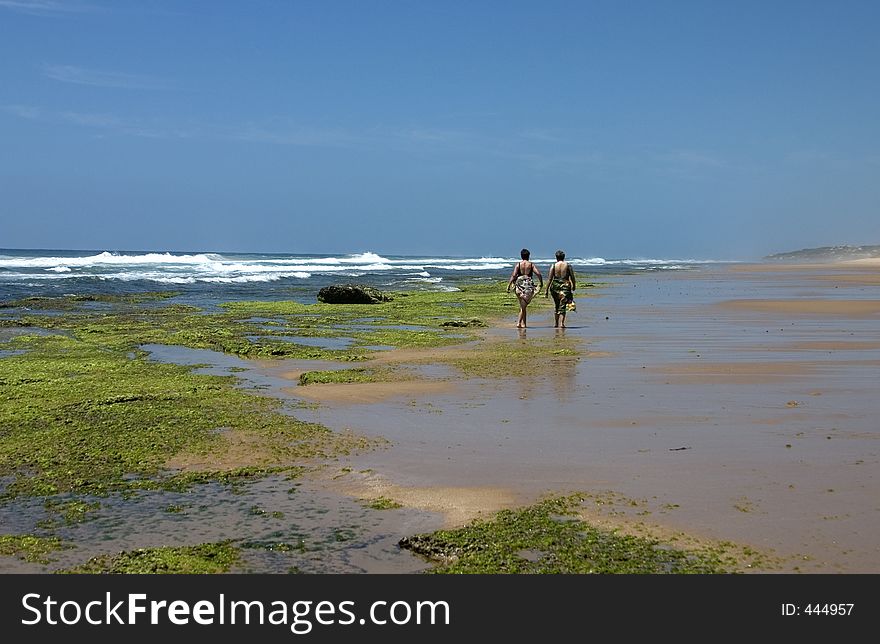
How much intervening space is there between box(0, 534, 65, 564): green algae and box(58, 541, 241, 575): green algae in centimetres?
29

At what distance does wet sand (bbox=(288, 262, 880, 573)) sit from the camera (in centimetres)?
541

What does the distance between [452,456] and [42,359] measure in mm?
8948

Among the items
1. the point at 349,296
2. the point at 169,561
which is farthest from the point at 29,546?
the point at 349,296

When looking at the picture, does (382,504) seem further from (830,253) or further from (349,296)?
(830,253)

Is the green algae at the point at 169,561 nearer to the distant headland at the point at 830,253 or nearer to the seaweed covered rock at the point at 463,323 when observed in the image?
the seaweed covered rock at the point at 463,323

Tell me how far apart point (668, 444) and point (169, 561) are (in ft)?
14.6

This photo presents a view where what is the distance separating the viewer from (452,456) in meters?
7.09

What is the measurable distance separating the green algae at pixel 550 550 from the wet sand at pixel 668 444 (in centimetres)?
32

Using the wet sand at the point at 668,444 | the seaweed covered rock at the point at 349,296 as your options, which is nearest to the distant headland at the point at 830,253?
the seaweed covered rock at the point at 349,296

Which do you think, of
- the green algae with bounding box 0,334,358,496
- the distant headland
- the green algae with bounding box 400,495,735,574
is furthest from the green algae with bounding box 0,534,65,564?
the distant headland

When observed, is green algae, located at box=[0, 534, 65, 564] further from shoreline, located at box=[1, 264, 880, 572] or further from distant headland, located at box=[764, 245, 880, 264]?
distant headland, located at box=[764, 245, 880, 264]

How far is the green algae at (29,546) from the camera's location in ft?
15.8
